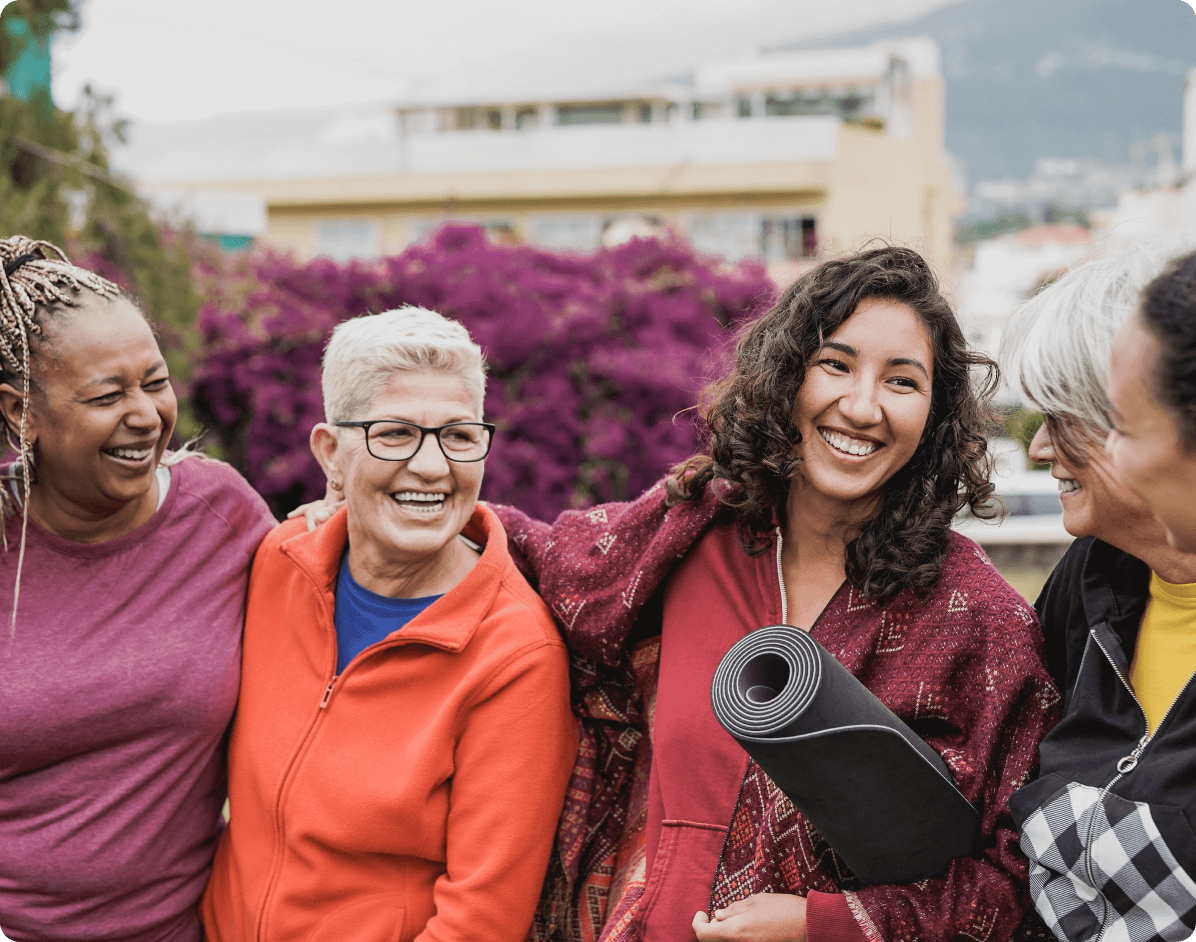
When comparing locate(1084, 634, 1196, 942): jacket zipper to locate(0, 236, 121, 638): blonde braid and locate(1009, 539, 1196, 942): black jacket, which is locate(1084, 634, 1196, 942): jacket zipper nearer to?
locate(1009, 539, 1196, 942): black jacket

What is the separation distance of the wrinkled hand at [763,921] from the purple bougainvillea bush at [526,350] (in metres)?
5.51

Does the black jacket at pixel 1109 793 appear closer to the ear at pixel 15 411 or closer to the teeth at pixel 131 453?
the teeth at pixel 131 453

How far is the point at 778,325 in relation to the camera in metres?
2.24

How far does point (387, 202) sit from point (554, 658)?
22.6m

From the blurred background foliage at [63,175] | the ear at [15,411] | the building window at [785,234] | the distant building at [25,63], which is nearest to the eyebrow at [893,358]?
the ear at [15,411]

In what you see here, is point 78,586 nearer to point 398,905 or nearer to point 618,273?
point 398,905

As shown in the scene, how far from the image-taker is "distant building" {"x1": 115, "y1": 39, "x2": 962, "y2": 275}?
2145cm

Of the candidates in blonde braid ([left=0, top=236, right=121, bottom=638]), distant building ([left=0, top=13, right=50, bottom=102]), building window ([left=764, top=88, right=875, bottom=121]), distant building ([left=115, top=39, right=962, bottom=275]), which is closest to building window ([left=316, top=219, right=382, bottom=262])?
distant building ([left=115, top=39, right=962, bottom=275])

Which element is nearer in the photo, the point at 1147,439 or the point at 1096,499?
the point at 1147,439

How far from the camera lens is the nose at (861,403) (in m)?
2.08

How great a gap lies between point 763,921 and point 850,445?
35.7 inches

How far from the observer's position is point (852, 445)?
7.02 ft

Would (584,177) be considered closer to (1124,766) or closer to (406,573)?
(406,573)

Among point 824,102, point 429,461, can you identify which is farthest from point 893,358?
point 824,102
